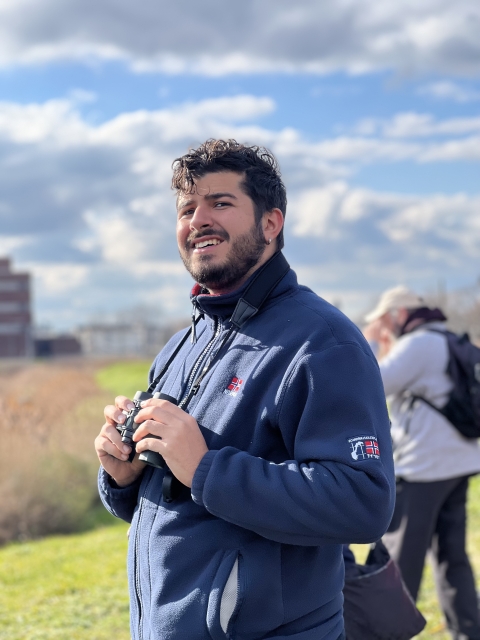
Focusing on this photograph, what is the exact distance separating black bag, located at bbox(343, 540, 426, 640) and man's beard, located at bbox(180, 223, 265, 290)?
126 centimetres

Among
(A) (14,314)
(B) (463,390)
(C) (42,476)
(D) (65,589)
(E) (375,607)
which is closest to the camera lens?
(E) (375,607)

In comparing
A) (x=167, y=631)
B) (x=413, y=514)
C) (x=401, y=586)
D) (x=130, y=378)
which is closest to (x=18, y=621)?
(x=413, y=514)

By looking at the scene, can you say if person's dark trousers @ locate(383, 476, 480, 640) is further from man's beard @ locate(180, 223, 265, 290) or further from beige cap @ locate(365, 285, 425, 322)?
man's beard @ locate(180, 223, 265, 290)

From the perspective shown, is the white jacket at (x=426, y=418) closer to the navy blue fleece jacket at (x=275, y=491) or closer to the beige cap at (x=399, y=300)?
the beige cap at (x=399, y=300)

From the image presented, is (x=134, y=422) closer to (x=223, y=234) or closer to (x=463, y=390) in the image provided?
(x=223, y=234)

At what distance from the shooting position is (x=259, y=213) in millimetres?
2354

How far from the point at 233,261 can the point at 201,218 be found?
6.4 inches

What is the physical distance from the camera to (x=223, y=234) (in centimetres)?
230

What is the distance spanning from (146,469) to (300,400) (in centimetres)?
63

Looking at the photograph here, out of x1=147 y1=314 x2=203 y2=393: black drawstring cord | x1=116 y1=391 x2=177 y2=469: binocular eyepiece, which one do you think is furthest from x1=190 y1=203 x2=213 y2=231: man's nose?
x1=116 y1=391 x2=177 y2=469: binocular eyepiece

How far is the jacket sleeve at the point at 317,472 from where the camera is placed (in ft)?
6.42

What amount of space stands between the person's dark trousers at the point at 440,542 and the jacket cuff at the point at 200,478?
9.47 ft

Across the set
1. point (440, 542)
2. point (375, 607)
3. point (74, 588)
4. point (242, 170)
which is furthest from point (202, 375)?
point (74, 588)

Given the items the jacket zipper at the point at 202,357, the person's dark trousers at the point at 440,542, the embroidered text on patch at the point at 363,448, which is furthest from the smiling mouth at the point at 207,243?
the person's dark trousers at the point at 440,542
